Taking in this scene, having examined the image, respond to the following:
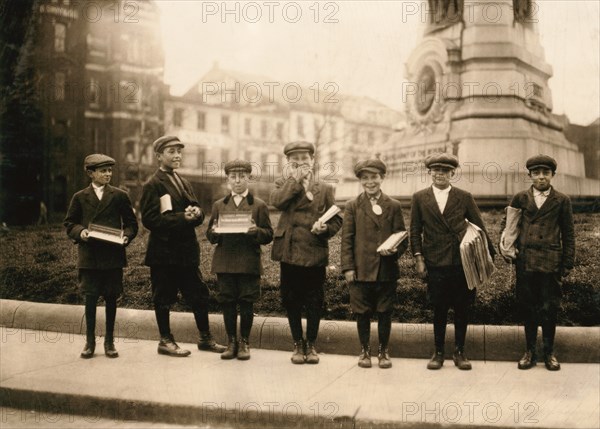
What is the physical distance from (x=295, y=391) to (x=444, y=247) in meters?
1.98

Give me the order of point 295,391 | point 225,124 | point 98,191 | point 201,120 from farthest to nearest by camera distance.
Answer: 1. point 225,124
2. point 201,120
3. point 98,191
4. point 295,391

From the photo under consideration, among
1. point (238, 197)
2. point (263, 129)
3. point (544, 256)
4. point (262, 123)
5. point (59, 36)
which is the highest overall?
point (59, 36)

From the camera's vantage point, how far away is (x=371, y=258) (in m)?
5.85

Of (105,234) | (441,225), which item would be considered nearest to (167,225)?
(105,234)

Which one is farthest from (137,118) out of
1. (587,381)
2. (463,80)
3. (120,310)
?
(587,381)

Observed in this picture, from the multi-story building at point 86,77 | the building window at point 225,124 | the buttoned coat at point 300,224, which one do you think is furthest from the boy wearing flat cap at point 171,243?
the building window at point 225,124

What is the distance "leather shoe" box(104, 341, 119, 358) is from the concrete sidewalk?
8 centimetres

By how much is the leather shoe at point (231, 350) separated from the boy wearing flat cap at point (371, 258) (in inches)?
49.2

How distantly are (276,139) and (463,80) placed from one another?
Result: 26.7ft

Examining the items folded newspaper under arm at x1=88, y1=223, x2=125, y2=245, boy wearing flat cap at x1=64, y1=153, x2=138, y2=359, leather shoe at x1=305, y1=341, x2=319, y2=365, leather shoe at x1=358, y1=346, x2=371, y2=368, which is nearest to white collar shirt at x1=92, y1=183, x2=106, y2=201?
boy wearing flat cap at x1=64, y1=153, x2=138, y2=359

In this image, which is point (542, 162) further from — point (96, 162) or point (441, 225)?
point (96, 162)

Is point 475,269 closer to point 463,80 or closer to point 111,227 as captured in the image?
point 111,227

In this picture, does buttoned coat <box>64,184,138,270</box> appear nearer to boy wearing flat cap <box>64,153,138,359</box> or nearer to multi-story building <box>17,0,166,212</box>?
boy wearing flat cap <box>64,153,138,359</box>

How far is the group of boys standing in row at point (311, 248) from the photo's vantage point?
583cm
